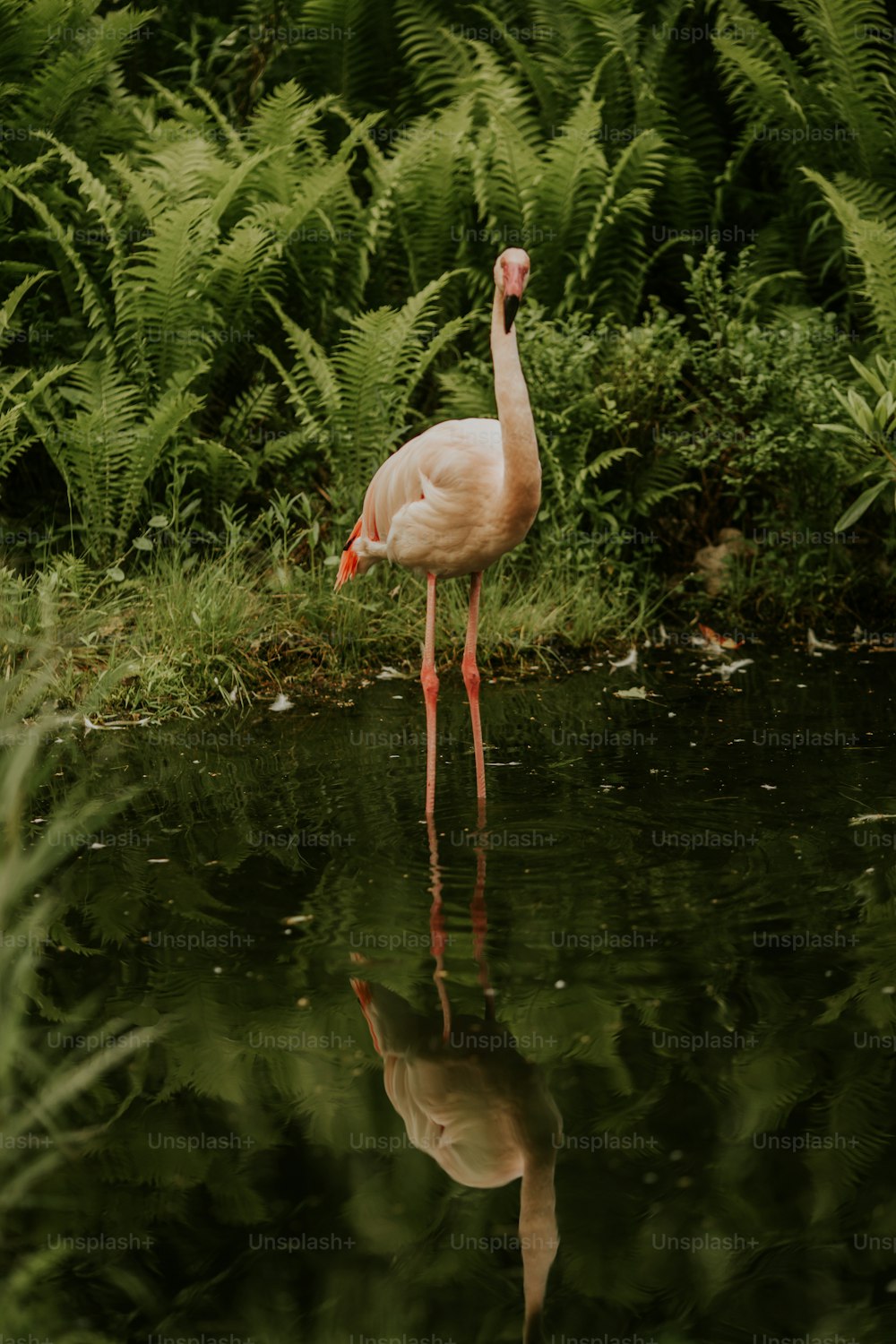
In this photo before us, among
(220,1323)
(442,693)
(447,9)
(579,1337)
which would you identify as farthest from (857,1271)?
(447,9)

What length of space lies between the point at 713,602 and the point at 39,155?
5202 mm

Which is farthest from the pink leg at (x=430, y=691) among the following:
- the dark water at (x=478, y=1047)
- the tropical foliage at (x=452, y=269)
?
the tropical foliage at (x=452, y=269)

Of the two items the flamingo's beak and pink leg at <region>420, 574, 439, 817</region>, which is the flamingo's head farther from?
pink leg at <region>420, 574, 439, 817</region>

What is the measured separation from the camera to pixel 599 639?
8.07m

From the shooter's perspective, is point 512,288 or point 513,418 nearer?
→ point 512,288

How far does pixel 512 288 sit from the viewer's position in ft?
15.8

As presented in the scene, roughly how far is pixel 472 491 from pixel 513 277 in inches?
34.1

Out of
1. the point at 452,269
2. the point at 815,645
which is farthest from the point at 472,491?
the point at 452,269

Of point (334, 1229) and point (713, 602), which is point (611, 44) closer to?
point (713, 602)

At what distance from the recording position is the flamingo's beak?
189 inches

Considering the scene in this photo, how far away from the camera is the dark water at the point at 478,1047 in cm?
275

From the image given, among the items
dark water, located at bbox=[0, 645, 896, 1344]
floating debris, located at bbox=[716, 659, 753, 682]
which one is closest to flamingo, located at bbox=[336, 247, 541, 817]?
dark water, located at bbox=[0, 645, 896, 1344]

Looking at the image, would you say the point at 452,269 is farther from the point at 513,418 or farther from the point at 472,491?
the point at 513,418

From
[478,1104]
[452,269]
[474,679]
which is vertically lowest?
[474,679]
